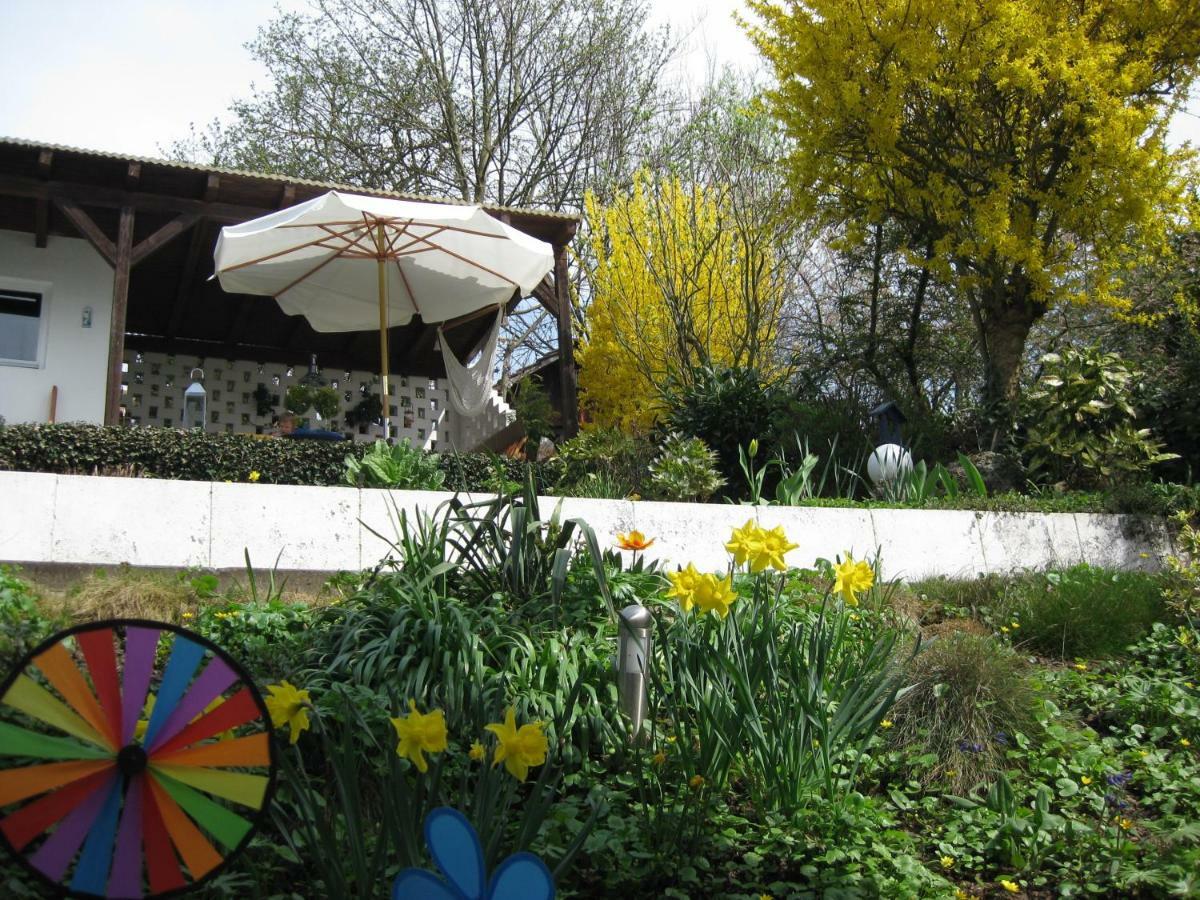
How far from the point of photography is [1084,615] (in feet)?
16.2

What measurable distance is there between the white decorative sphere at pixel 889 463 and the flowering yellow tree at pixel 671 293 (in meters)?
2.22

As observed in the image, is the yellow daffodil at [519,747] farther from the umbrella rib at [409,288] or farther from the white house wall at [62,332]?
the white house wall at [62,332]

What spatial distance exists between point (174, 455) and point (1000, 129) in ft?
25.4

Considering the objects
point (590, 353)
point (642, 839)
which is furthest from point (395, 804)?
point (590, 353)

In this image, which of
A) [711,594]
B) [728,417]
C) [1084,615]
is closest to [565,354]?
[728,417]

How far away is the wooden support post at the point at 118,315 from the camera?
952cm

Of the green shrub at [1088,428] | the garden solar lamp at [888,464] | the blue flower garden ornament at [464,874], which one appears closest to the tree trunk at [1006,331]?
the green shrub at [1088,428]

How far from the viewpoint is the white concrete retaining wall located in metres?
5.00

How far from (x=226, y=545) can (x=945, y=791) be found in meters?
3.46

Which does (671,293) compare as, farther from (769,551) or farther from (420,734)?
(420,734)

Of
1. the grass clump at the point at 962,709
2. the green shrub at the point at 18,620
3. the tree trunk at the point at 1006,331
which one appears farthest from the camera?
the tree trunk at the point at 1006,331

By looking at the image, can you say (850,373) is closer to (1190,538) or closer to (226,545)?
(1190,538)

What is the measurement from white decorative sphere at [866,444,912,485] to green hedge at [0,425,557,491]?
106 inches

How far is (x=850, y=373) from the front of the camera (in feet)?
38.1
